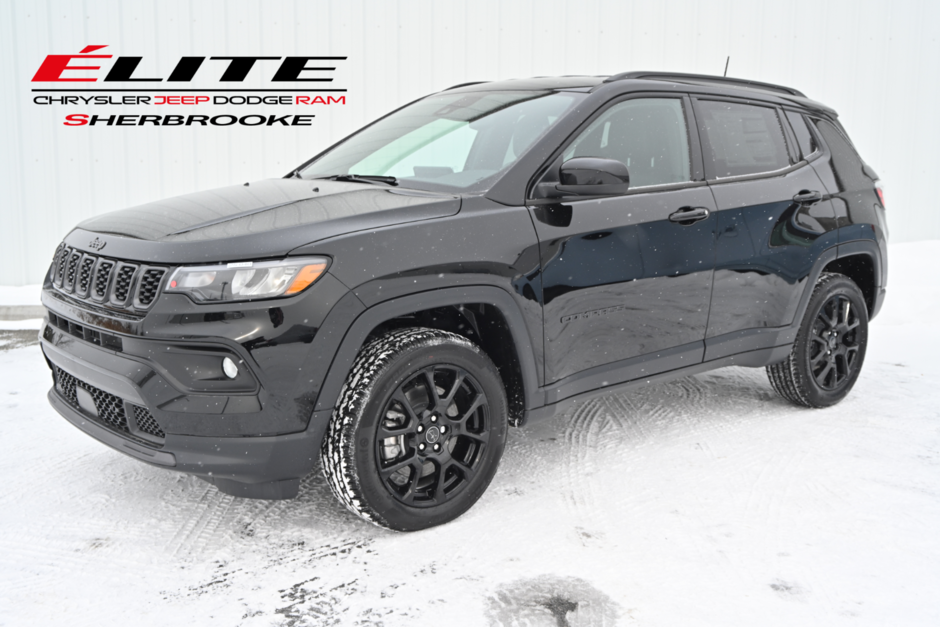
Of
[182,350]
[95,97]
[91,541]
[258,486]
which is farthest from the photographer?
[95,97]

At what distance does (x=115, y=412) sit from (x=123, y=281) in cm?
49

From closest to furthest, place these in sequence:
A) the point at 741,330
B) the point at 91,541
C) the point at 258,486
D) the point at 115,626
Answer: the point at 115,626
the point at 258,486
the point at 91,541
the point at 741,330

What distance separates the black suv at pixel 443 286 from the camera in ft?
8.22

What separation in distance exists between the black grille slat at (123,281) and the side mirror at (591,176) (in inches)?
63.9

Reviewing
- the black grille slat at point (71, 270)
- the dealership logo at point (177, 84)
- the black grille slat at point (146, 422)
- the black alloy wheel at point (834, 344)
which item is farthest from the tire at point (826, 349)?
the dealership logo at point (177, 84)

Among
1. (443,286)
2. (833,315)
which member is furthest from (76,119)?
(833,315)

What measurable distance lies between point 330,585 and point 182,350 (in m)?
0.91

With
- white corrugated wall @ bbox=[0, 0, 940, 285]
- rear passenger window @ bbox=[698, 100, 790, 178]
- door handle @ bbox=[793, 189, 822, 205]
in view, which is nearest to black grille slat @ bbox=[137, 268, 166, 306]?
rear passenger window @ bbox=[698, 100, 790, 178]

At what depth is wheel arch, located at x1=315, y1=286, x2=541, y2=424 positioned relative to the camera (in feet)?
8.58

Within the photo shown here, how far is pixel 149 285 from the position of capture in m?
2.54

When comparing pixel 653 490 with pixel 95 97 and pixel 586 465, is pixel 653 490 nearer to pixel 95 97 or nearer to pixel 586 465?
pixel 586 465

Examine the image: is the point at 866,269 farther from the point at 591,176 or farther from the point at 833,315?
the point at 591,176

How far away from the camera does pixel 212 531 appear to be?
292cm

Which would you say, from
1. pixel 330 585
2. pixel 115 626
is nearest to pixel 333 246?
pixel 330 585
